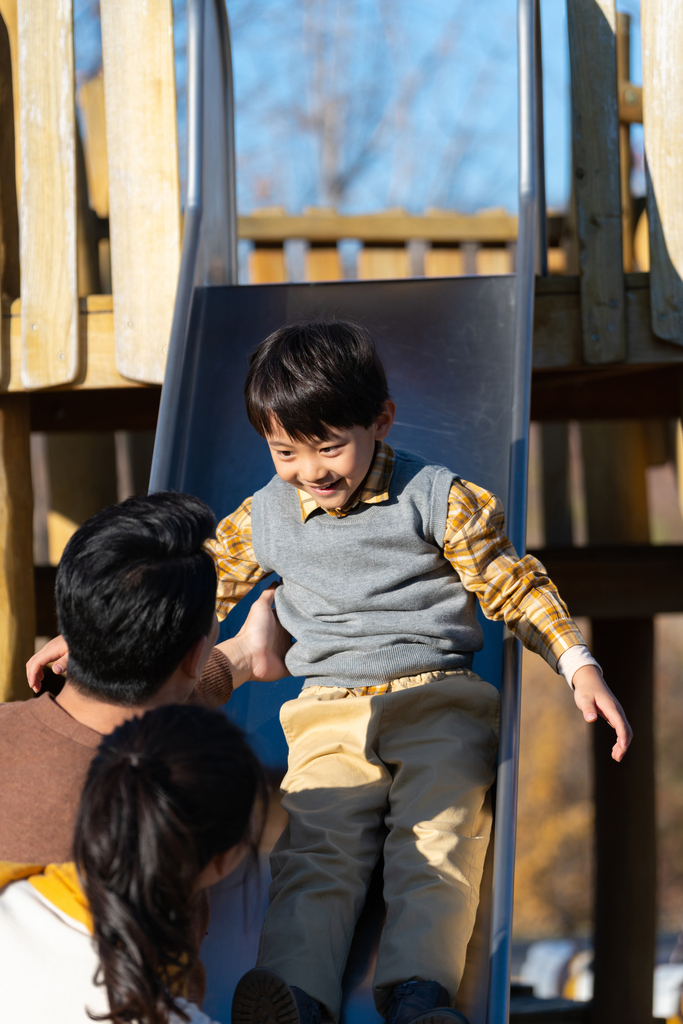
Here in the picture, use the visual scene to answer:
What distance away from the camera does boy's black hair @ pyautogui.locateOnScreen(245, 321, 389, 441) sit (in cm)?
177

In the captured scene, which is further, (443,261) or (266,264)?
(443,261)

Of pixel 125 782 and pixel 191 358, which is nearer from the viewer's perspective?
pixel 125 782

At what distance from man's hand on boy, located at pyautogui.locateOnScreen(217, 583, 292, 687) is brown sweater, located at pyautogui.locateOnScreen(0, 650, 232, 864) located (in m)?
0.70

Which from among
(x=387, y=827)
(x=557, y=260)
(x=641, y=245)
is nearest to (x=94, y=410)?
(x=387, y=827)

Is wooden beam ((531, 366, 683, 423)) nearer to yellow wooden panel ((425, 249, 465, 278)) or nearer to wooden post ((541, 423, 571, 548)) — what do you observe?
wooden post ((541, 423, 571, 548))

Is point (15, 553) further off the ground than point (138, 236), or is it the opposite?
point (138, 236)

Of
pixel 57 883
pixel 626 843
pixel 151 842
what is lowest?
pixel 626 843

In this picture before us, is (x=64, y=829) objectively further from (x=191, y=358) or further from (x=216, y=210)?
(x=216, y=210)

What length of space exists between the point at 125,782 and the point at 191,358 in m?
→ 1.79

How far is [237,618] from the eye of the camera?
231 centimetres

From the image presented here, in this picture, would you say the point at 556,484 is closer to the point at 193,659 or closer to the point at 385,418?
the point at 385,418

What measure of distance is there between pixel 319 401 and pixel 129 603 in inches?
25.3

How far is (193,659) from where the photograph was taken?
1.35 m

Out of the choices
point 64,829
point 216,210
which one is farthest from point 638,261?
point 64,829
